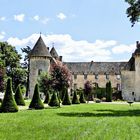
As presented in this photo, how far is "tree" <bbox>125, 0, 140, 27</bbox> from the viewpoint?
2830 centimetres

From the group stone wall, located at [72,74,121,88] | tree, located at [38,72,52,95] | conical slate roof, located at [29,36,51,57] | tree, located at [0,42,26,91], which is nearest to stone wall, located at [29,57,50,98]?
conical slate roof, located at [29,36,51,57]

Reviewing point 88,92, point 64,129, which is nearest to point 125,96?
point 88,92

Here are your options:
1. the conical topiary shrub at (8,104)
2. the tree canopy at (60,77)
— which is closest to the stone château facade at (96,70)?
the tree canopy at (60,77)

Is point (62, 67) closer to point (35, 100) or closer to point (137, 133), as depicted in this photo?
point (35, 100)

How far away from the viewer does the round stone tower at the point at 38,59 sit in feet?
242

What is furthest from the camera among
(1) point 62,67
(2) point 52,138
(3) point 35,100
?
(1) point 62,67

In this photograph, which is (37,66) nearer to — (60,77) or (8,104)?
(60,77)

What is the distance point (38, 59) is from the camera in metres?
Result: 74.1

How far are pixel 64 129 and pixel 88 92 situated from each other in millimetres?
58381

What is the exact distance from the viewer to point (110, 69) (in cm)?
9331

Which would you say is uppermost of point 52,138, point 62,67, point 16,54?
point 16,54

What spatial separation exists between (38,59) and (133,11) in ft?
154

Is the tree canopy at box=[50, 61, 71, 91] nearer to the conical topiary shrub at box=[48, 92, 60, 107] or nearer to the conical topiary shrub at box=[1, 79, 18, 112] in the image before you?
the conical topiary shrub at box=[48, 92, 60, 107]

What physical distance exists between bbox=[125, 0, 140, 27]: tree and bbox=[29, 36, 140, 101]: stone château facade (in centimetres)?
4473
